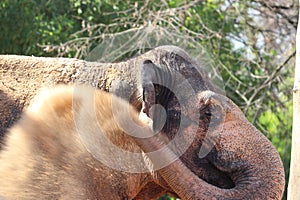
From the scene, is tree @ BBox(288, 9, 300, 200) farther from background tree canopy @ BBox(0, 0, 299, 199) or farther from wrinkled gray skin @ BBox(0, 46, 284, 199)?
background tree canopy @ BBox(0, 0, 299, 199)

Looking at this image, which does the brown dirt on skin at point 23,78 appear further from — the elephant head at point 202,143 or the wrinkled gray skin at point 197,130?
the elephant head at point 202,143

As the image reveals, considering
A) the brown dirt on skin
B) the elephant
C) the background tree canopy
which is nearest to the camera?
the elephant

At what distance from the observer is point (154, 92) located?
331 centimetres

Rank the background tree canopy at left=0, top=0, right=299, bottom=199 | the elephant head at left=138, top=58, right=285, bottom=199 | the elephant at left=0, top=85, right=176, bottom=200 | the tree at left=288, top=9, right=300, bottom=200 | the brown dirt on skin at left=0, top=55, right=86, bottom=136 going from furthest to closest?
the background tree canopy at left=0, top=0, right=299, bottom=199
the tree at left=288, top=9, right=300, bottom=200
the brown dirt on skin at left=0, top=55, right=86, bottom=136
the elephant head at left=138, top=58, right=285, bottom=199
the elephant at left=0, top=85, right=176, bottom=200

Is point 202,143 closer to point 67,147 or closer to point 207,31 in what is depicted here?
point 67,147

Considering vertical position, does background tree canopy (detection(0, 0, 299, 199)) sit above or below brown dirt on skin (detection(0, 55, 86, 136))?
below

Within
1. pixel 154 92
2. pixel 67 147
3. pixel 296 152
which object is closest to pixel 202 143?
pixel 154 92

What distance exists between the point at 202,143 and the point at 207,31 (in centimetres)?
709

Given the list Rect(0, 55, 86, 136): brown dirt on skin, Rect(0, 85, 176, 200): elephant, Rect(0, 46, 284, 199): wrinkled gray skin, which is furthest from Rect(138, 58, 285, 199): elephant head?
Rect(0, 55, 86, 136): brown dirt on skin

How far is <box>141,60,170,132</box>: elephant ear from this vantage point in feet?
10.7

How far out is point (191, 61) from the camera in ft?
12.0

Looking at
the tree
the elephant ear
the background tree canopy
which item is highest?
the elephant ear

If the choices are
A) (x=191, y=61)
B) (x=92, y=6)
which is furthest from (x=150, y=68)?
(x=92, y=6)

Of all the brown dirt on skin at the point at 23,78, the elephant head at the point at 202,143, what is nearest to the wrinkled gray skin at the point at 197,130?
the elephant head at the point at 202,143
